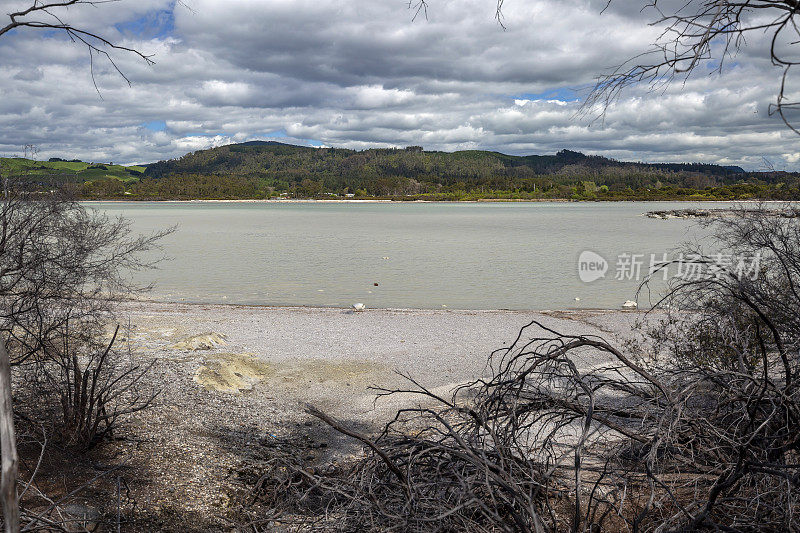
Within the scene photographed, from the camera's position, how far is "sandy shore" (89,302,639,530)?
526 centimetres

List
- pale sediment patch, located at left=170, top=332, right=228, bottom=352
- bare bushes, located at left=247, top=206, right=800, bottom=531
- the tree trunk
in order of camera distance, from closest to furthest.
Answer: the tree trunk < bare bushes, located at left=247, top=206, right=800, bottom=531 < pale sediment patch, located at left=170, top=332, right=228, bottom=352

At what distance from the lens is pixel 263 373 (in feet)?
30.2

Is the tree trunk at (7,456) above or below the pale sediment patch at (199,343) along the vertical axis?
above

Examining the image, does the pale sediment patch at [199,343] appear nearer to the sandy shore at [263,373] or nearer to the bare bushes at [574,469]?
the sandy shore at [263,373]

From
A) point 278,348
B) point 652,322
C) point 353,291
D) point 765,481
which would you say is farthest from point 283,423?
point 353,291

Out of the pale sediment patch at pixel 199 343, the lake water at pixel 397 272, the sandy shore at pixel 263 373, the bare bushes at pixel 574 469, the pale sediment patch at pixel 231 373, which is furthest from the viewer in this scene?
the lake water at pixel 397 272

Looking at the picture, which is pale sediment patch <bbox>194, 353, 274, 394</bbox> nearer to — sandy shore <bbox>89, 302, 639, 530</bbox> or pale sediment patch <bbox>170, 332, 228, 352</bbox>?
sandy shore <bbox>89, 302, 639, 530</bbox>

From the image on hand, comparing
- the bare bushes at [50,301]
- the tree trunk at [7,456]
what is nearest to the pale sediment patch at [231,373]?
the bare bushes at [50,301]

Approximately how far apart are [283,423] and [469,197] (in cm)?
16487

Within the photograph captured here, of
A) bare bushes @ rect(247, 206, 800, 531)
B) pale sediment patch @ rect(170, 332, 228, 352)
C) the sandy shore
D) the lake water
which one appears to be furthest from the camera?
the lake water

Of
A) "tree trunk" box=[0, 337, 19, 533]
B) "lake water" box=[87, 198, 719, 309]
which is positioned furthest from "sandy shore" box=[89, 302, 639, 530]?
"tree trunk" box=[0, 337, 19, 533]

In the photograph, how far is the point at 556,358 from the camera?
289 centimetres

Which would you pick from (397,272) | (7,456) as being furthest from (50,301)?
(397,272)

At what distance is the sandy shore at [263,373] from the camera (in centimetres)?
526
